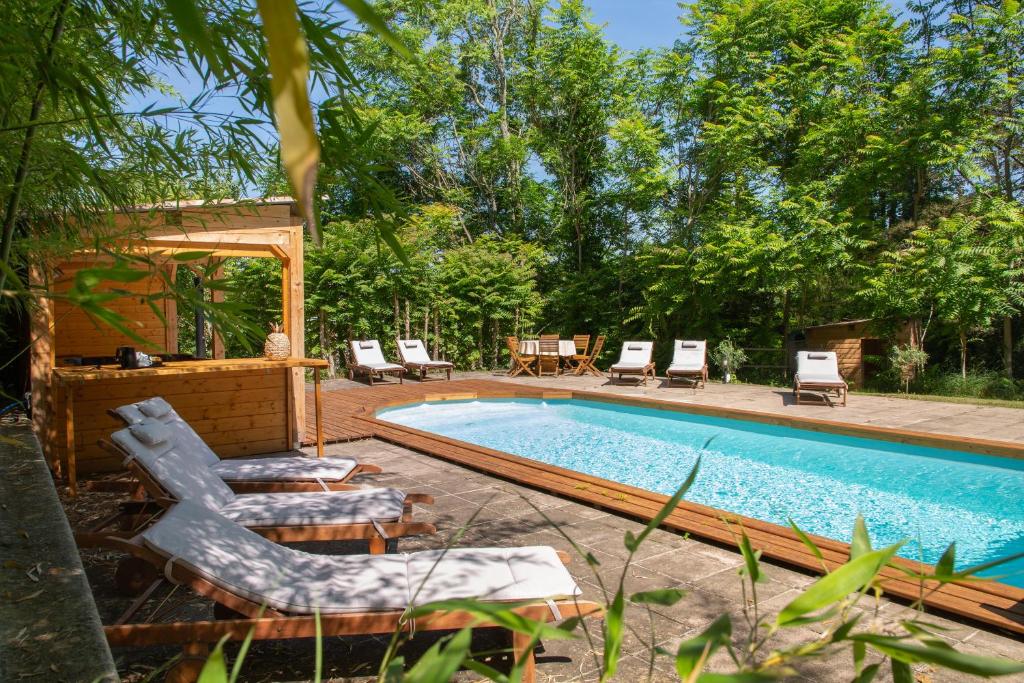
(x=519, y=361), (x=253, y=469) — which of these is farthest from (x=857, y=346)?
(x=253, y=469)

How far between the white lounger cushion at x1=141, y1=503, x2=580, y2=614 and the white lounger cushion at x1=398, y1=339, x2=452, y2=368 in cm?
1007

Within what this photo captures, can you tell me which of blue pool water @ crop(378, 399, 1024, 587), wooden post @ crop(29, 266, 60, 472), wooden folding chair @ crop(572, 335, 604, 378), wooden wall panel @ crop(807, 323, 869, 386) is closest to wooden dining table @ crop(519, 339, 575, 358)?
wooden folding chair @ crop(572, 335, 604, 378)

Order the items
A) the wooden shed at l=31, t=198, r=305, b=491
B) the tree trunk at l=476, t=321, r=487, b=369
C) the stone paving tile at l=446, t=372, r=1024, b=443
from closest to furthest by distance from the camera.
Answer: the wooden shed at l=31, t=198, r=305, b=491 → the stone paving tile at l=446, t=372, r=1024, b=443 → the tree trunk at l=476, t=321, r=487, b=369

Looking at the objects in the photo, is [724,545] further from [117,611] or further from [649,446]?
[649,446]

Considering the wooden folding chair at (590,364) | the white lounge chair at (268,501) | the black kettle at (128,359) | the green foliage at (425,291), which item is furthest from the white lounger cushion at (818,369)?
the black kettle at (128,359)

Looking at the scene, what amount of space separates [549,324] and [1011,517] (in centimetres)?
1174

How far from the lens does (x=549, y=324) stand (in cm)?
1656

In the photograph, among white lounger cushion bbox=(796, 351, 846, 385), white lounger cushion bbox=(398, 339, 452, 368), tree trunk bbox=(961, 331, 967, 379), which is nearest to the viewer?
white lounger cushion bbox=(796, 351, 846, 385)

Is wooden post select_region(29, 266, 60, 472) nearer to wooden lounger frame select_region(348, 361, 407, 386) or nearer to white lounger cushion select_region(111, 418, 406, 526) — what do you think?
white lounger cushion select_region(111, 418, 406, 526)

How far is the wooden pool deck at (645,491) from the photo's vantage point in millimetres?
2893

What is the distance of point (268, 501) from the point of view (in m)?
3.52

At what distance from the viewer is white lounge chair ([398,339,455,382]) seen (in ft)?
41.6

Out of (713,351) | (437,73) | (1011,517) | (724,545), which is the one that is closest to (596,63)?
(437,73)

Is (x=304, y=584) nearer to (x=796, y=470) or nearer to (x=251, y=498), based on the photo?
(x=251, y=498)
